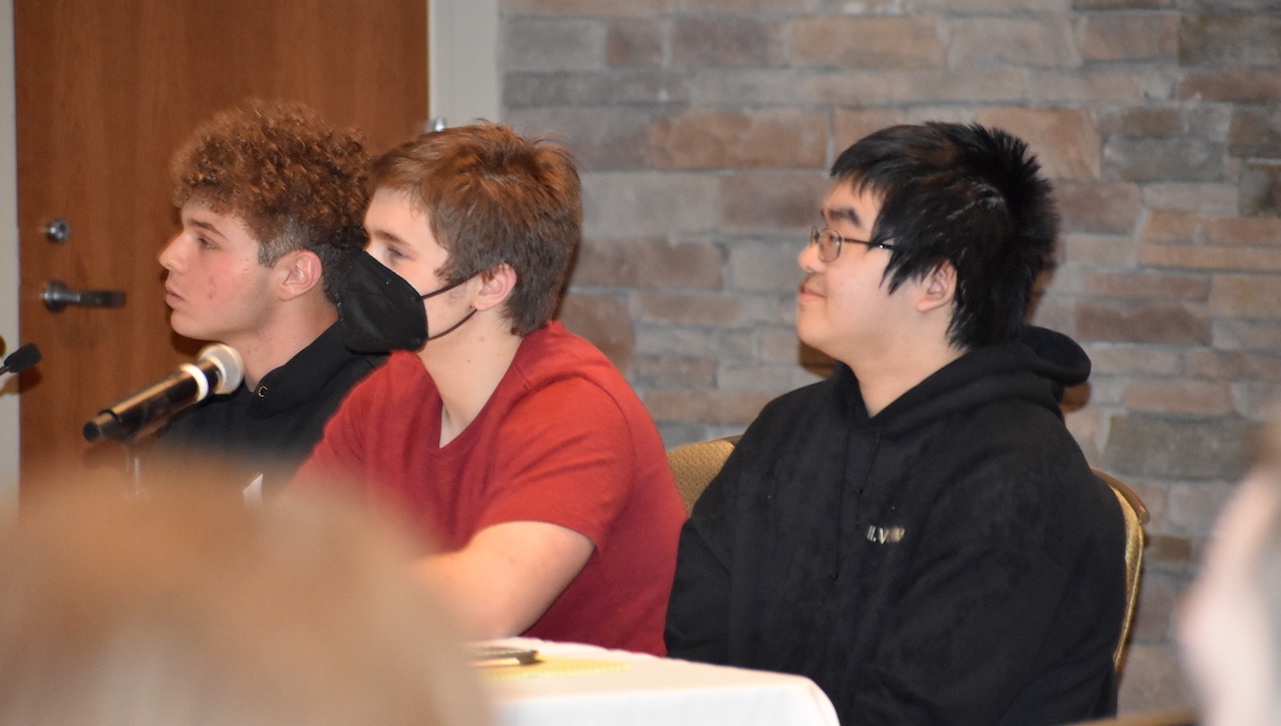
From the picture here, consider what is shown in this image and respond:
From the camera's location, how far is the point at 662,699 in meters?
1.24

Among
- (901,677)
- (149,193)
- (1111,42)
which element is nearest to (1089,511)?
(901,677)

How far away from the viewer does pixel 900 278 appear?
191cm

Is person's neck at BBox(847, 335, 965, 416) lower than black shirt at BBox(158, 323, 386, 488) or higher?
higher

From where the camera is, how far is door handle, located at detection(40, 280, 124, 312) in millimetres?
3004

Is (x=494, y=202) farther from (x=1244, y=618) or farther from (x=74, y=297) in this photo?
(x=1244, y=618)

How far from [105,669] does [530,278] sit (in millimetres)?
1791

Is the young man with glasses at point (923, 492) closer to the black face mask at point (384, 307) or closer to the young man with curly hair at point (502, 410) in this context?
the young man with curly hair at point (502, 410)

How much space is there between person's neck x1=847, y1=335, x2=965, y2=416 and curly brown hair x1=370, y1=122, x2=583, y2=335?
1.84ft

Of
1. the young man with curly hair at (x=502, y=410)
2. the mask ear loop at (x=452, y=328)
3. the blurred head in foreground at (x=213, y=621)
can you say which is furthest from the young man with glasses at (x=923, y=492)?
the blurred head in foreground at (x=213, y=621)

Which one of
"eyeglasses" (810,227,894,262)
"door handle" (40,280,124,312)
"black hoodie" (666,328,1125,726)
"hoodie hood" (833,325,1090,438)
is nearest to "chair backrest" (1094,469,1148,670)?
"black hoodie" (666,328,1125,726)

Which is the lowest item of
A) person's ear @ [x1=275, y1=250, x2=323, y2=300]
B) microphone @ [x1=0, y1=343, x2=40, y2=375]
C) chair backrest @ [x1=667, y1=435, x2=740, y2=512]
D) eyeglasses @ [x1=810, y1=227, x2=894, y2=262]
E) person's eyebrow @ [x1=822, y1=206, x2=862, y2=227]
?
chair backrest @ [x1=667, y1=435, x2=740, y2=512]

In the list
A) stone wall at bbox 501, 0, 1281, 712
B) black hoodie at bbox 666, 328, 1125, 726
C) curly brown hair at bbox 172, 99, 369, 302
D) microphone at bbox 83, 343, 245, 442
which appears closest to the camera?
black hoodie at bbox 666, 328, 1125, 726

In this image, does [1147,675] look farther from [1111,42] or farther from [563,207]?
[563,207]

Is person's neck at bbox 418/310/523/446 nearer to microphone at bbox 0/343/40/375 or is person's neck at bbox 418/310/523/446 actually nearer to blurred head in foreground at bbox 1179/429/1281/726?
microphone at bbox 0/343/40/375
